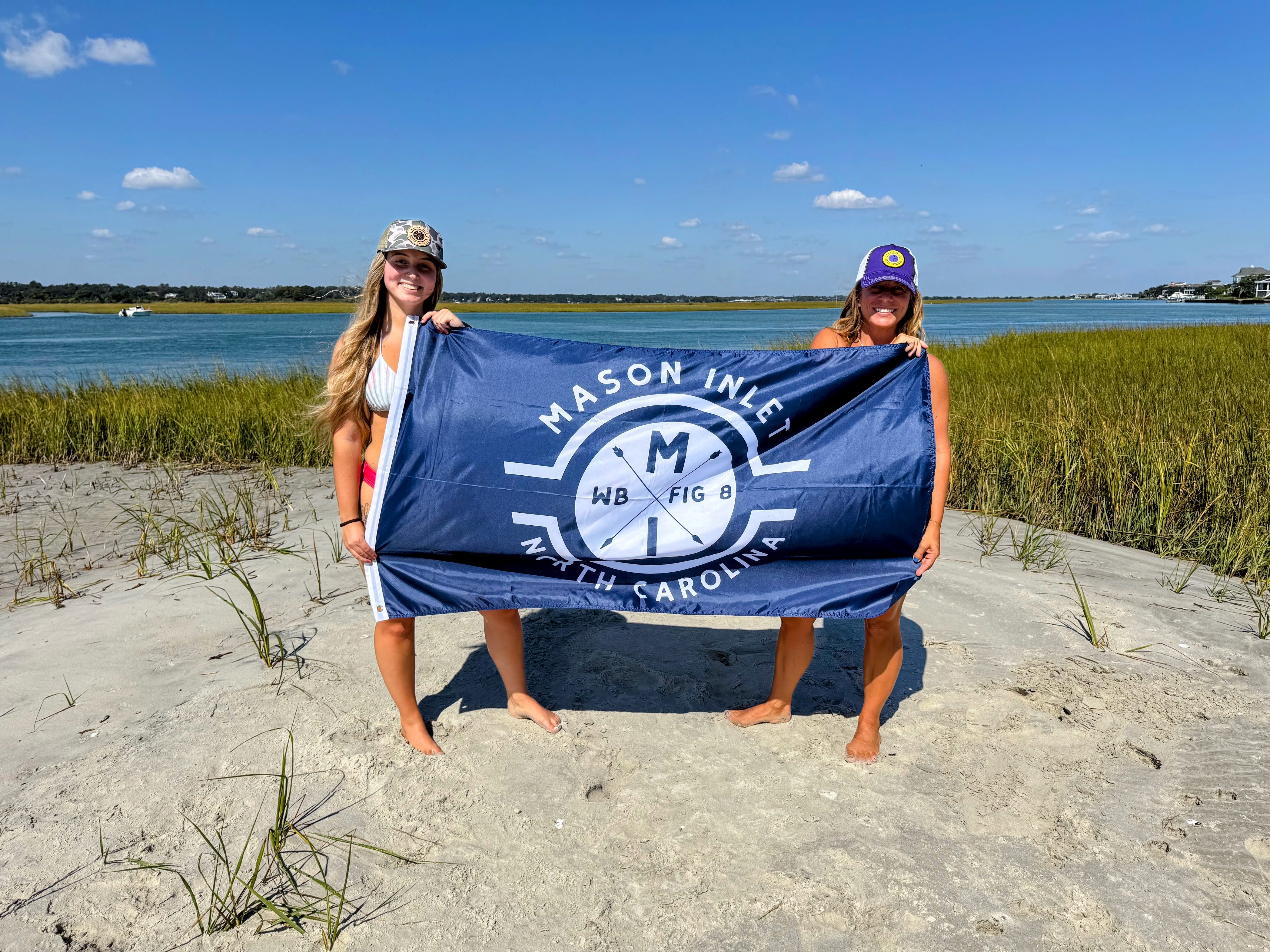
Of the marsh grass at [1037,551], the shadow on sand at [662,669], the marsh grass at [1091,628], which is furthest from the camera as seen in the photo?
the marsh grass at [1037,551]

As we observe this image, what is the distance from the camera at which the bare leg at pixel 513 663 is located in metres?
3.13

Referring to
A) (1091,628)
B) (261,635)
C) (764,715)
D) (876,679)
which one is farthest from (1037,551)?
(261,635)

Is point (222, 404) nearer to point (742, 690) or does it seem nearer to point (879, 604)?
point (742, 690)

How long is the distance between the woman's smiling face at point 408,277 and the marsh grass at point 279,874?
5.31 ft

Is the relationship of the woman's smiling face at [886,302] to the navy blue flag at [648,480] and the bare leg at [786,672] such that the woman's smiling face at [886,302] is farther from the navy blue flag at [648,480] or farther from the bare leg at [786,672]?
the bare leg at [786,672]

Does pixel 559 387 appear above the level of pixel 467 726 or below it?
above

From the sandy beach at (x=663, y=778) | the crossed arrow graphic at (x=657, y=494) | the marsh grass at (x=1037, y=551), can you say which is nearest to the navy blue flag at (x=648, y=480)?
the crossed arrow graphic at (x=657, y=494)

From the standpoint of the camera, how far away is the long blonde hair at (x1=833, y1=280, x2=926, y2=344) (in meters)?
2.90

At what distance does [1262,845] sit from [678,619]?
2.64 m

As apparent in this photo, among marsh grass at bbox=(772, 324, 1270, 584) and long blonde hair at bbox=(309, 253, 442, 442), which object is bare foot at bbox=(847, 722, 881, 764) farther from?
marsh grass at bbox=(772, 324, 1270, 584)

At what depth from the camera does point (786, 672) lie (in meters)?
3.14

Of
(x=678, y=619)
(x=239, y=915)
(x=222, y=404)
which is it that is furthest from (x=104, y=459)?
(x=239, y=915)

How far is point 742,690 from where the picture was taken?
3.53m

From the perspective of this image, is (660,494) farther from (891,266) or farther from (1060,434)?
(1060,434)
